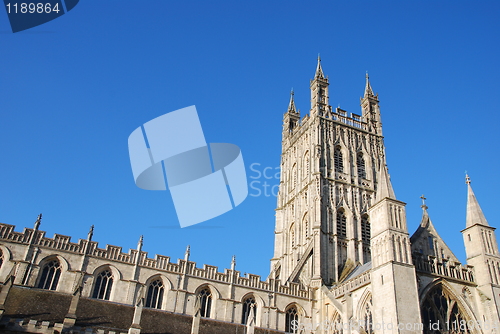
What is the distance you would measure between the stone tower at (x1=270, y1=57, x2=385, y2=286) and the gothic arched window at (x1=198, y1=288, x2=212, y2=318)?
7.87 meters

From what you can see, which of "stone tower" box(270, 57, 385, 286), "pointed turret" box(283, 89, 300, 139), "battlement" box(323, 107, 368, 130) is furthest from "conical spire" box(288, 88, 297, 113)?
"battlement" box(323, 107, 368, 130)

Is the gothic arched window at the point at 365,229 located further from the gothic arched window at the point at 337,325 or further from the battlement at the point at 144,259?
the gothic arched window at the point at 337,325

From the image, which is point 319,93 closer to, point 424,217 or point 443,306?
point 424,217

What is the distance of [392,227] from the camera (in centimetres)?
2898

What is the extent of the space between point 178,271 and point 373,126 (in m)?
28.6

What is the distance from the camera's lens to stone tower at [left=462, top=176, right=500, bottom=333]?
28688 millimetres

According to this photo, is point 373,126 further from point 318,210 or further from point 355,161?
point 318,210

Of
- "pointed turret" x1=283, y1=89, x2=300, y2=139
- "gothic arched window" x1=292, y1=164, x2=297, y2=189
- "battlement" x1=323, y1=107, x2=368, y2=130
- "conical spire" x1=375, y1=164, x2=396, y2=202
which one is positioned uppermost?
"pointed turret" x1=283, y1=89, x2=300, y2=139

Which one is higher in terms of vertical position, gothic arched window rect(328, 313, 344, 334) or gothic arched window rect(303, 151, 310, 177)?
gothic arched window rect(303, 151, 310, 177)

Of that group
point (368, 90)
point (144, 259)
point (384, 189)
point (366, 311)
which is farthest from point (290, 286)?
point (368, 90)

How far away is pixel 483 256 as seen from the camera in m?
30.2

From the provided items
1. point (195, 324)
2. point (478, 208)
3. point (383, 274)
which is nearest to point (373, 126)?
point (478, 208)

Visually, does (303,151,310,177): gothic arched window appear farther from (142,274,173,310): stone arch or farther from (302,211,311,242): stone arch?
(142,274,173,310): stone arch

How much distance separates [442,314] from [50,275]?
82.0 feet
